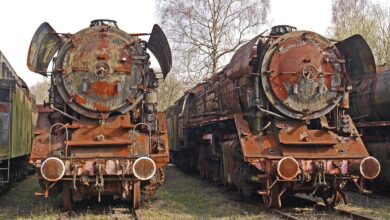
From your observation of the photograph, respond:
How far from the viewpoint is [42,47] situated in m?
9.92

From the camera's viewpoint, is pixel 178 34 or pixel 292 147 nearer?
pixel 292 147

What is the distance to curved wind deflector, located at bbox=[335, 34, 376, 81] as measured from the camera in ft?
33.6

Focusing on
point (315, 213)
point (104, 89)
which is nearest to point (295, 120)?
point (315, 213)

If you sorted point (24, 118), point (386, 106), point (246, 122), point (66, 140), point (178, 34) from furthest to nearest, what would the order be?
point (178, 34) < point (24, 118) < point (386, 106) < point (246, 122) < point (66, 140)

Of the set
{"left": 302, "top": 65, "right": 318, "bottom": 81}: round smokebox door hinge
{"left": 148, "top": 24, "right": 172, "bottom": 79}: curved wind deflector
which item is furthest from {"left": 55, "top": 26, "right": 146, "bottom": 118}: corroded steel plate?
{"left": 302, "top": 65, "right": 318, "bottom": 81}: round smokebox door hinge

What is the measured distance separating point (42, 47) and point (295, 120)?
5.40 metres

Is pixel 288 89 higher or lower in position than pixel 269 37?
lower

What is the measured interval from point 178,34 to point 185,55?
51.5 inches

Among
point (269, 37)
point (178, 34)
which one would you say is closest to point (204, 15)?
point (178, 34)

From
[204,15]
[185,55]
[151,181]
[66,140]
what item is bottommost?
[151,181]

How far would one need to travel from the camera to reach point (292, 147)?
9.76 meters

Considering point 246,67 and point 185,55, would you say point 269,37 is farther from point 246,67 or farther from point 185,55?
point 185,55

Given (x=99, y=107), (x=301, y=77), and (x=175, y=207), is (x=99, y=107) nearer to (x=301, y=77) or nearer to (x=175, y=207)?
(x=175, y=207)

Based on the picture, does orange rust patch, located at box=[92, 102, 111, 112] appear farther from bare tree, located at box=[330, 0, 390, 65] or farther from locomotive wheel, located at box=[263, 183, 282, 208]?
bare tree, located at box=[330, 0, 390, 65]
